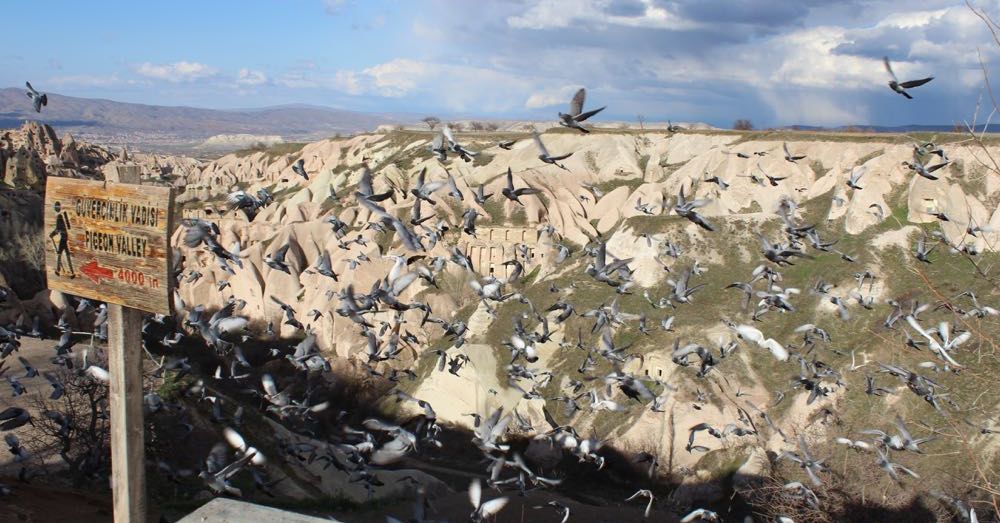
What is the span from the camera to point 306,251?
2322 inches

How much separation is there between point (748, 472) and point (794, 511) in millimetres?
7853

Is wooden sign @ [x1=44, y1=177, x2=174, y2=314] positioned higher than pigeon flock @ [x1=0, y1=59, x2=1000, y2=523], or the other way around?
wooden sign @ [x1=44, y1=177, x2=174, y2=314]

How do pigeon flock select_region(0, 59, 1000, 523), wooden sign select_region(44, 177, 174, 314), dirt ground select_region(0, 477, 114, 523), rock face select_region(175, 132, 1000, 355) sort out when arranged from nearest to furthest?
wooden sign select_region(44, 177, 174, 314) → dirt ground select_region(0, 477, 114, 523) → pigeon flock select_region(0, 59, 1000, 523) → rock face select_region(175, 132, 1000, 355)

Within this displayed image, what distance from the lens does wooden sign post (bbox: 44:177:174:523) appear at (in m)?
5.76

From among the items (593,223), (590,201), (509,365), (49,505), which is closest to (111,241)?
(49,505)

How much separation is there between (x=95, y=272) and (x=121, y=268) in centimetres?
32

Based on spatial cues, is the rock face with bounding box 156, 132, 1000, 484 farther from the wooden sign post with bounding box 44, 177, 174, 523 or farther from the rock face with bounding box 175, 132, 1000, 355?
the wooden sign post with bounding box 44, 177, 174, 523

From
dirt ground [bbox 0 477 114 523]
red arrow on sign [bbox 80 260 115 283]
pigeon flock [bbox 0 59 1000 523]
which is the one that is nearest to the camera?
red arrow on sign [bbox 80 260 115 283]

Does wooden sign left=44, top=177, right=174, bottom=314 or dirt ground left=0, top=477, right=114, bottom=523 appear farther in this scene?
dirt ground left=0, top=477, right=114, bottom=523

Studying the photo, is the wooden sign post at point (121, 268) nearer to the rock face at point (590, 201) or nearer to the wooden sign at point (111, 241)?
the wooden sign at point (111, 241)

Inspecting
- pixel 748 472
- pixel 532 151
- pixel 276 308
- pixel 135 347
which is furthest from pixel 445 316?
pixel 135 347

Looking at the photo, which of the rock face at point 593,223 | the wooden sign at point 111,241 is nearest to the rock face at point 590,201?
the rock face at point 593,223

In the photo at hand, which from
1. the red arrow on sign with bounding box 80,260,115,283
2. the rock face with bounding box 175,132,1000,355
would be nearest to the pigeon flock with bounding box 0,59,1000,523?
the red arrow on sign with bounding box 80,260,115,283

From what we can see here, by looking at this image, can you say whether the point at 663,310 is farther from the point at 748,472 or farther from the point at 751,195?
the point at 751,195
